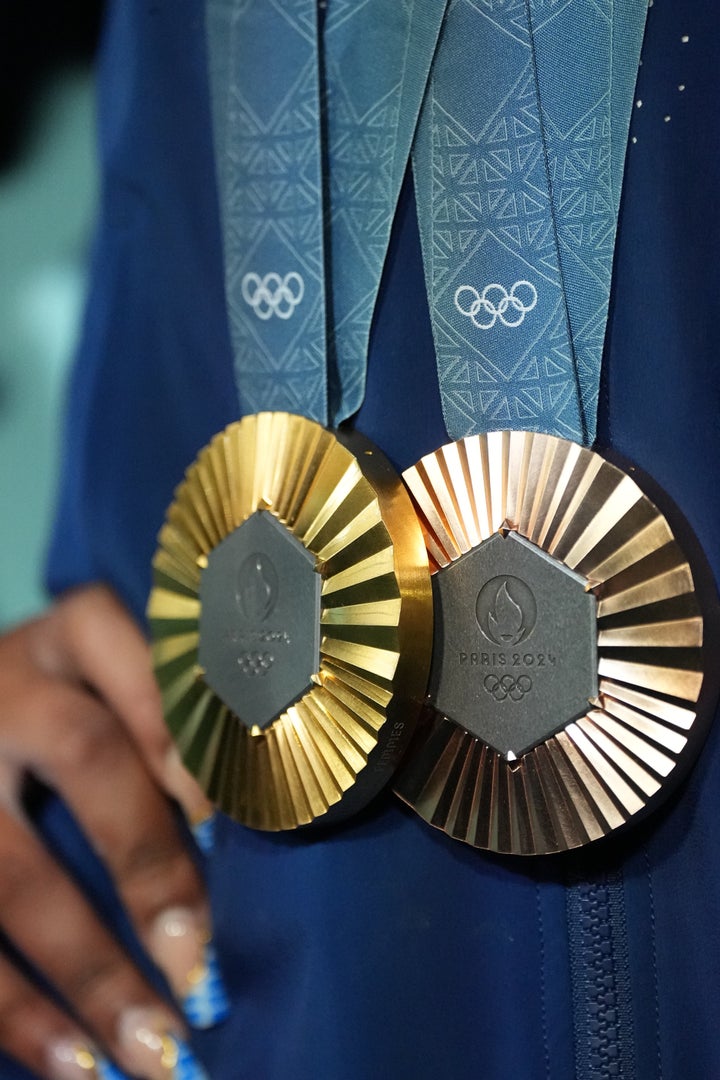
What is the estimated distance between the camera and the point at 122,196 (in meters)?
0.50

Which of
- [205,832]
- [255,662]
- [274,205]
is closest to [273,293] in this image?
[274,205]

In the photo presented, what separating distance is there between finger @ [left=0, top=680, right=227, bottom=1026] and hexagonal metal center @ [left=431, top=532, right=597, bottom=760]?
0.75 feet

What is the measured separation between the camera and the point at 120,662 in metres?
0.52

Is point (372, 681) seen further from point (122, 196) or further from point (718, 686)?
point (122, 196)

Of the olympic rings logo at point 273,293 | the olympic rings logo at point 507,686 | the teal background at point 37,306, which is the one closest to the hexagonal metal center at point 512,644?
the olympic rings logo at point 507,686

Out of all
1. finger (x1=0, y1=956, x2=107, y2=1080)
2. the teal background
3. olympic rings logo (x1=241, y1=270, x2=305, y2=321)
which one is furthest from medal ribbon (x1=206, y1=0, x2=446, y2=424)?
the teal background

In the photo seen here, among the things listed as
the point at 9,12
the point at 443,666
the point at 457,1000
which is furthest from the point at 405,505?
the point at 9,12

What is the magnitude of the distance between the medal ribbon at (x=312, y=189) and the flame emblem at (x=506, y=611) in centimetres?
9

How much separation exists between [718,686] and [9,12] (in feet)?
2.07

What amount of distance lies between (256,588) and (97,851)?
0.75ft

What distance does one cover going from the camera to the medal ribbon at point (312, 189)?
1.21 ft

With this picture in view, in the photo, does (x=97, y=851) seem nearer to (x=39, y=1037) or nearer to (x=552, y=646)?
(x=39, y=1037)

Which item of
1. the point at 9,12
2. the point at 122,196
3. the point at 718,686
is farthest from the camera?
the point at 9,12

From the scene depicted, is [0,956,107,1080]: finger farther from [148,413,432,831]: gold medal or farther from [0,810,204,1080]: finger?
[148,413,432,831]: gold medal
